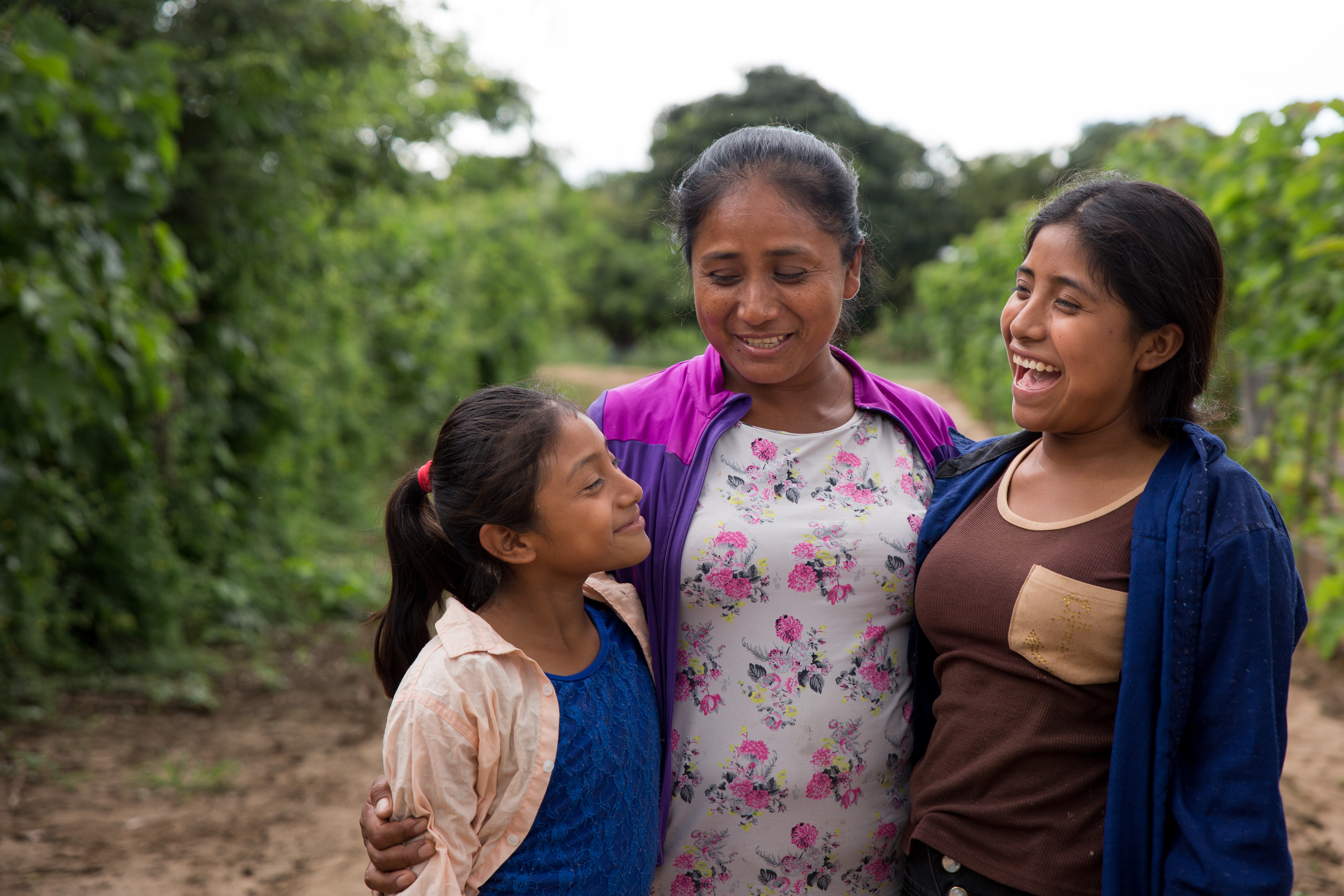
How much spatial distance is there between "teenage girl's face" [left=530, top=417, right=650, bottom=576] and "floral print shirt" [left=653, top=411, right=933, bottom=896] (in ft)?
0.46

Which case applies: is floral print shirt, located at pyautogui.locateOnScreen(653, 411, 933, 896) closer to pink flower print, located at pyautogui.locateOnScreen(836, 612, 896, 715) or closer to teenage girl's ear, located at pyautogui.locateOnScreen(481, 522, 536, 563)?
pink flower print, located at pyautogui.locateOnScreen(836, 612, 896, 715)

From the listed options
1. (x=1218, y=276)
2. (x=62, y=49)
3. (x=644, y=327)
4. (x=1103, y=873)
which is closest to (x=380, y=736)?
(x=62, y=49)

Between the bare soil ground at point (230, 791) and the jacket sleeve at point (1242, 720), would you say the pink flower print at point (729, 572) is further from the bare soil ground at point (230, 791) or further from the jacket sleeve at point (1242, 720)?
the bare soil ground at point (230, 791)

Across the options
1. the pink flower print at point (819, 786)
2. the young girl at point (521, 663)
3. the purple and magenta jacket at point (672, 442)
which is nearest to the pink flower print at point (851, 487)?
the purple and magenta jacket at point (672, 442)

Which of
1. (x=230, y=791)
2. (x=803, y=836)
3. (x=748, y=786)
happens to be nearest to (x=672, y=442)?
(x=748, y=786)

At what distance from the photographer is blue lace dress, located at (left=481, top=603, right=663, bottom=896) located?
1580mm

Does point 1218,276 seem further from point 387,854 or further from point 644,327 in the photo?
point 644,327

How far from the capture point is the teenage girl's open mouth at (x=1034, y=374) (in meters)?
1.61

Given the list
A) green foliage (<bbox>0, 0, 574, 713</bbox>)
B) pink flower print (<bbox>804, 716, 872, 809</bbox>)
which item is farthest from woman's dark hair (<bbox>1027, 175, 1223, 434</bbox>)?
green foliage (<bbox>0, 0, 574, 713</bbox>)

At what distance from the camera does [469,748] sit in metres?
1.50

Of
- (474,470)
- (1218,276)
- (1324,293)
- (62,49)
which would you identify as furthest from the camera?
(1324,293)

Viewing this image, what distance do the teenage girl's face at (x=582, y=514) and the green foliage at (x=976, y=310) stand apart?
21.8ft

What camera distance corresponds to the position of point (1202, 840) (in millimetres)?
1369

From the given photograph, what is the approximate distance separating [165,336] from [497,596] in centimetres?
311
